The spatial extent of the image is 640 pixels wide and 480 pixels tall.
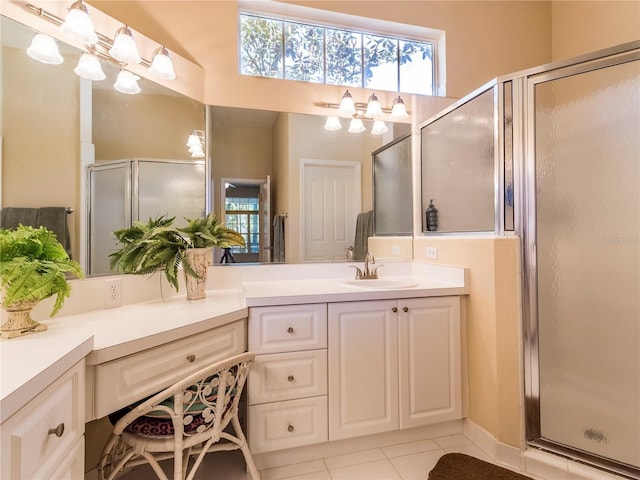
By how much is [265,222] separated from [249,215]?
11 centimetres

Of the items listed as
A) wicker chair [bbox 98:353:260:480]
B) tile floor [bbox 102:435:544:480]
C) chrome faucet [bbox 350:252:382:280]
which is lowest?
tile floor [bbox 102:435:544:480]

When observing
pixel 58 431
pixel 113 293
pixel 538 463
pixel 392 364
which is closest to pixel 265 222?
Result: pixel 113 293

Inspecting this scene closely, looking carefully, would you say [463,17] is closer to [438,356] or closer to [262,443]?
[438,356]

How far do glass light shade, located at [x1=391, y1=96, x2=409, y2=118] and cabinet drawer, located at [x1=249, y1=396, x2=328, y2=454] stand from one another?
1.89m

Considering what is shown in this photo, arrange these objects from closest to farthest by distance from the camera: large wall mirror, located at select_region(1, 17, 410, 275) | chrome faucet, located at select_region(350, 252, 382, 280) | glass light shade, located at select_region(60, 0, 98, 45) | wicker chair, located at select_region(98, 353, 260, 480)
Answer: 1. wicker chair, located at select_region(98, 353, 260, 480)
2. large wall mirror, located at select_region(1, 17, 410, 275)
3. glass light shade, located at select_region(60, 0, 98, 45)
4. chrome faucet, located at select_region(350, 252, 382, 280)

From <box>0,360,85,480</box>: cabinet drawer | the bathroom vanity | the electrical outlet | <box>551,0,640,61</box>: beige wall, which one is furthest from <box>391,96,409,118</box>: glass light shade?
<box>0,360,85,480</box>: cabinet drawer

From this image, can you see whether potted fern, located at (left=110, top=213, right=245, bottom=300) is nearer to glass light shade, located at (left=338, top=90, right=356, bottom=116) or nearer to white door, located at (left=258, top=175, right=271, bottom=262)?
white door, located at (left=258, top=175, right=271, bottom=262)

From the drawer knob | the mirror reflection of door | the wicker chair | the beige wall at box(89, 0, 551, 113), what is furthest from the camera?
the mirror reflection of door

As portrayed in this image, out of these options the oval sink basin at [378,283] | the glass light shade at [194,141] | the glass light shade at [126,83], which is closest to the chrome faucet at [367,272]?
the oval sink basin at [378,283]

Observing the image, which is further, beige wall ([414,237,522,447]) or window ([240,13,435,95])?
window ([240,13,435,95])

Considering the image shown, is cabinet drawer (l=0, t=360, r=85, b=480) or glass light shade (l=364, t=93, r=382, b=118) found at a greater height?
glass light shade (l=364, t=93, r=382, b=118)

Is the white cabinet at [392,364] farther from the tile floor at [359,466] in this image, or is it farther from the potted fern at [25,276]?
the potted fern at [25,276]

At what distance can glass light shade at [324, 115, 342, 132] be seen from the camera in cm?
212

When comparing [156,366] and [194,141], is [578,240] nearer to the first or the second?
[156,366]
